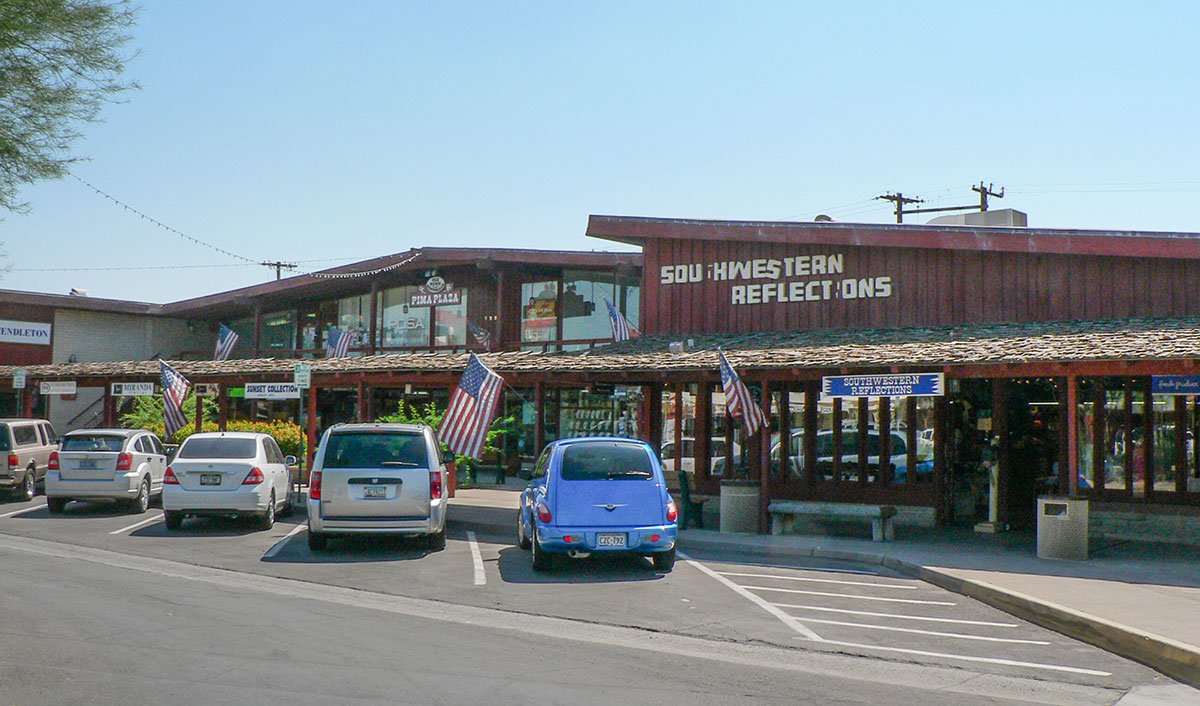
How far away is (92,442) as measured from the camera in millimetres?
18688

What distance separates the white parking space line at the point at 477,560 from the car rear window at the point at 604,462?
154 centimetres

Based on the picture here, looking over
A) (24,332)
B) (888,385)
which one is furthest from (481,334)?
(24,332)

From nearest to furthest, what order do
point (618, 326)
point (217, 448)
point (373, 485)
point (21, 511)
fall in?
A: 1. point (373, 485)
2. point (217, 448)
3. point (21, 511)
4. point (618, 326)

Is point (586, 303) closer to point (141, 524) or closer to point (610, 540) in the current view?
point (141, 524)

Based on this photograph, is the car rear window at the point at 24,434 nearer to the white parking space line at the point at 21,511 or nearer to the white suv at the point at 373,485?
the white parking space line at the point at 21,511

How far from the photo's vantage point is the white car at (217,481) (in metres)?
16.0

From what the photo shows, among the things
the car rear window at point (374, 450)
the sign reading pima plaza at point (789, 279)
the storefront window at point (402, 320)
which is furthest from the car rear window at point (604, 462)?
the storefront window at point (402, 320)

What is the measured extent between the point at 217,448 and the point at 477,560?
5.47 metres

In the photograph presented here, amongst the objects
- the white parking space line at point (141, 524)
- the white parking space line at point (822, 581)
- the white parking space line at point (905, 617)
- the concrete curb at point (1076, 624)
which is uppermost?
the concrete curb at point (1076, 624)

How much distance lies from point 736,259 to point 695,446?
397cm

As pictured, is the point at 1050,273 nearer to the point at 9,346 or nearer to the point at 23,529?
the point at 23,529

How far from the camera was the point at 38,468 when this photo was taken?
21281mm

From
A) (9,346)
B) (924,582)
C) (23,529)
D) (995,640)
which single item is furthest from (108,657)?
(9,346)

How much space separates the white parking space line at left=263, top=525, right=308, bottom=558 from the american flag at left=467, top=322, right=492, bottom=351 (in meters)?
11.6
